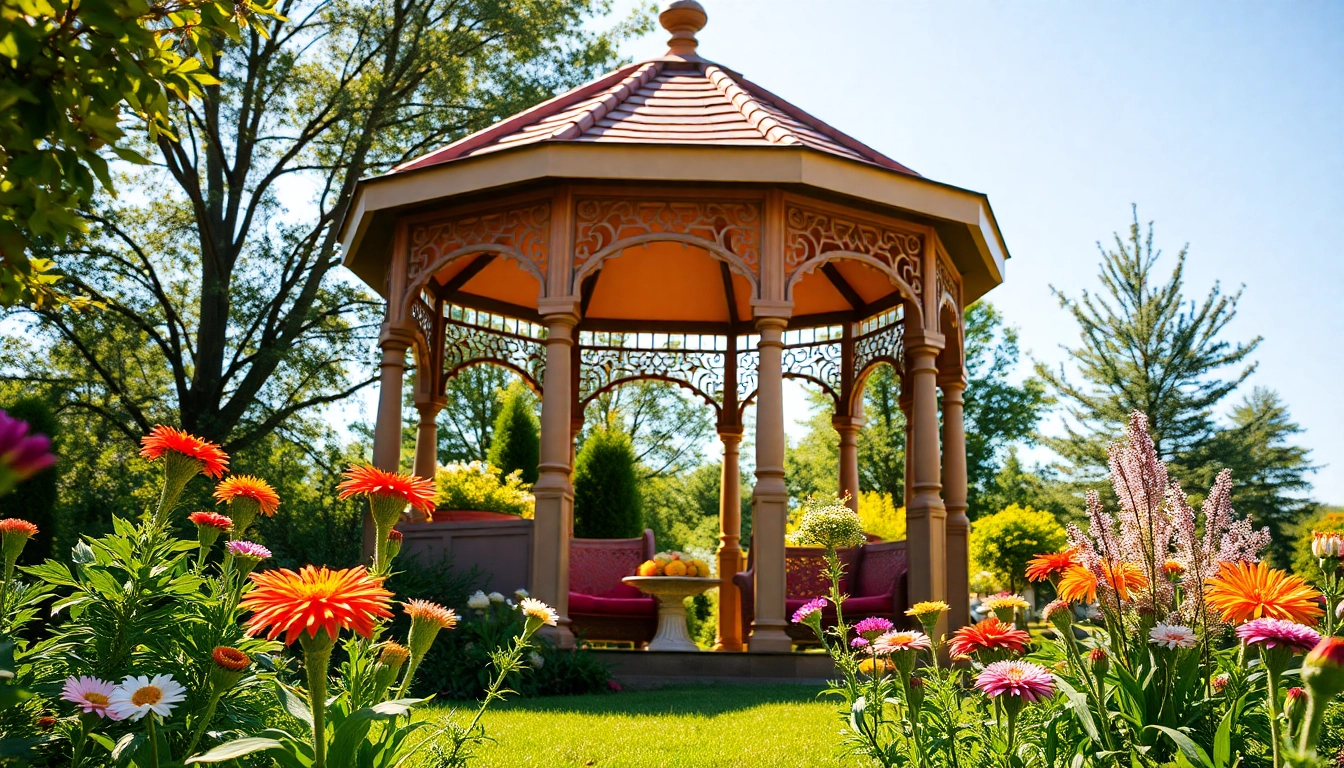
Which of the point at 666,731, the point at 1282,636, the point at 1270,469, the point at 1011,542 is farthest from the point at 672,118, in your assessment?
the point at 1270,469

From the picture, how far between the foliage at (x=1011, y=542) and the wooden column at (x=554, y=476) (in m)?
12.8

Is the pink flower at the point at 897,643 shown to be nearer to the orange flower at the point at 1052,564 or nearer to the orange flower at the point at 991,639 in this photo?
the orange flower at the point at 991,639

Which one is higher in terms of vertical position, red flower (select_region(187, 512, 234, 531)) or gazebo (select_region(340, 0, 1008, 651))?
gazebo (select_region(340, 0, 1008, 651))

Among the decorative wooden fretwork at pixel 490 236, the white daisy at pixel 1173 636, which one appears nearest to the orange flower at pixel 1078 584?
the white daisy at pixel 1173 636

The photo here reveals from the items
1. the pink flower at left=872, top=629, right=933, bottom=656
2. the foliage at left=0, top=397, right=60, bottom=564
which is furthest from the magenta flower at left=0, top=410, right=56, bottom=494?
the foliage at left=0, top=397, right=60, bottom=564

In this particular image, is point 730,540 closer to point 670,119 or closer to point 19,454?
point 670,119

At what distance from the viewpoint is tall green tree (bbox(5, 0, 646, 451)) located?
15.7 metres

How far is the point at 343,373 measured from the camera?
56.6 feet

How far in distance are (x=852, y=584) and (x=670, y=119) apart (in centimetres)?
456

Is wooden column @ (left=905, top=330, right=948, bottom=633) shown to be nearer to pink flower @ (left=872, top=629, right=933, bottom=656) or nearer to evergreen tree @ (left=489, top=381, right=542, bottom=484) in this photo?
pink flower @ (left=872, top=629, right=933, bottom=656)

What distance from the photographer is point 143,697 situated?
190cm

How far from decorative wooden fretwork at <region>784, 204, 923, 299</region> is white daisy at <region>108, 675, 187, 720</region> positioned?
670cm

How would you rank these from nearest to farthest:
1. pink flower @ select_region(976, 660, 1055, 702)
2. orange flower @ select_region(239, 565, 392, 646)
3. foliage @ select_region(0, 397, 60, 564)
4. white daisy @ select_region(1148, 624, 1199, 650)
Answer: orange flower @ select_region(239, 565, 392, 646) → pink flower @ select_region(976, 660, 1055, 702) → white daisy @ select_region(1148, 624, 1199, 650) → foliage @ select_region(0, 397, 60, 564)

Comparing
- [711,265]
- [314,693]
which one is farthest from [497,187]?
[314,693]
